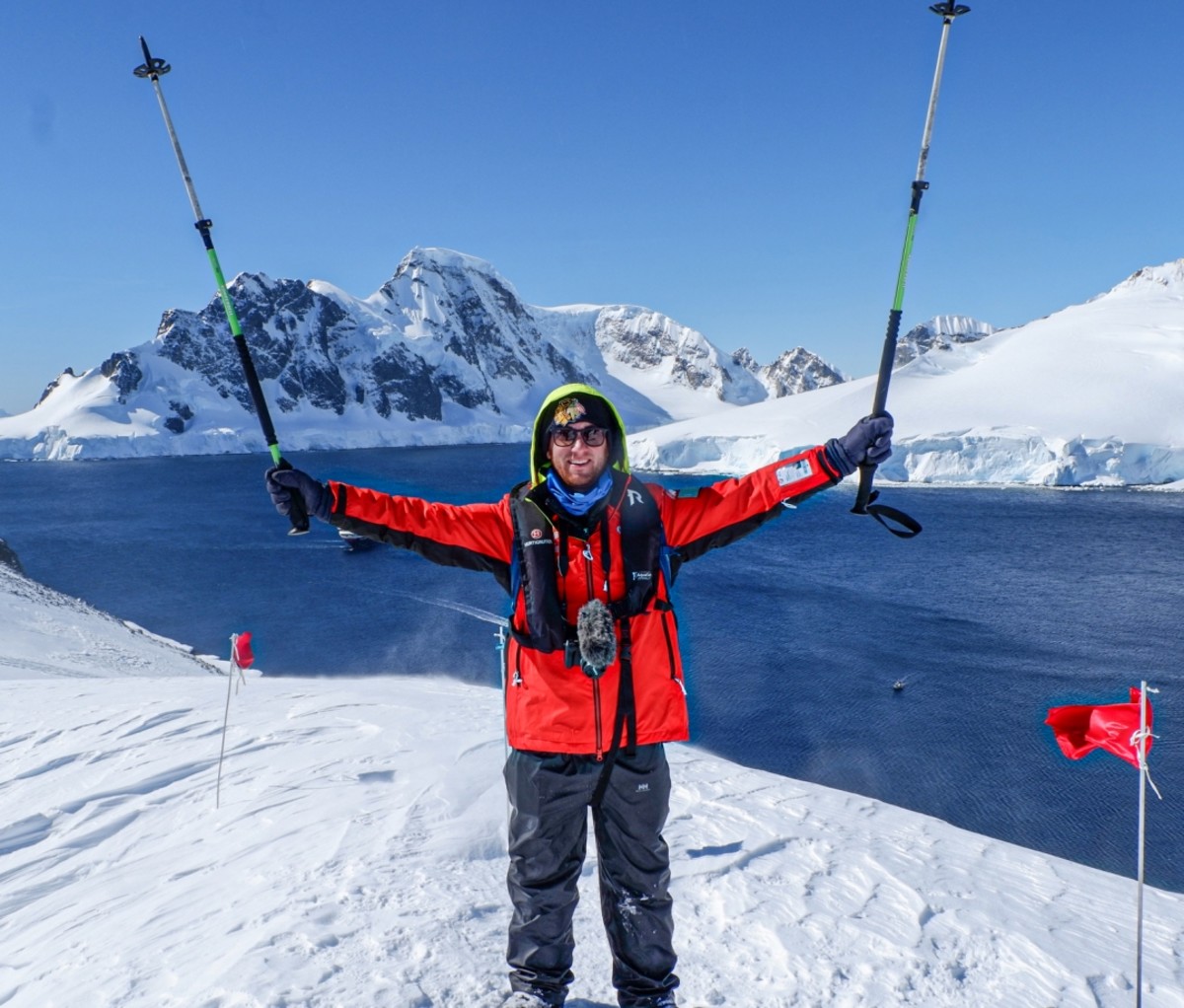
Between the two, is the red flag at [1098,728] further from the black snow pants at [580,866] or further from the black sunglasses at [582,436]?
the black sunglasses at [582,436]

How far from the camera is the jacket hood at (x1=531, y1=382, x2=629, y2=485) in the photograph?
3863 mm

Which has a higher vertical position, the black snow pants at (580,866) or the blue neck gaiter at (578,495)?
the blue neck gaiter at (578,495)

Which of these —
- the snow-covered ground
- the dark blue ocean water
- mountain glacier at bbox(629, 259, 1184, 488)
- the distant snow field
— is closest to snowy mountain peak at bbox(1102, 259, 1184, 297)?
the distant snow field

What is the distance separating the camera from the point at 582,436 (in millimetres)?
3832

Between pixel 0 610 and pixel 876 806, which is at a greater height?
pixel 876 806

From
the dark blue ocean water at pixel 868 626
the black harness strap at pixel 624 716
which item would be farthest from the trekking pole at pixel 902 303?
the dark blue ocean water at pixel 868 626

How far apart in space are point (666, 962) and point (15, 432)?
17882 cm

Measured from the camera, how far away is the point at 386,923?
452 centimetres

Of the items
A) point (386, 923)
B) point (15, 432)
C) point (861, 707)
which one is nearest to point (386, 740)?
point (386, 923)

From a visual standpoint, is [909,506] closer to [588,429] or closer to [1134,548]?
[1134,548]

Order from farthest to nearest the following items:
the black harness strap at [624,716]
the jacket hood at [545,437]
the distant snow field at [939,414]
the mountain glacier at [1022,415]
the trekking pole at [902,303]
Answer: the distant snow field at [939,414] < the mountain glacier at [1022,415] < the trekking pole at [902,303] < the jacket hood at [545,437] < the black harness strap at [624,716]

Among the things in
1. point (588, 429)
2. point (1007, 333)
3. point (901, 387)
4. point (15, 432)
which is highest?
point (1007, 333)

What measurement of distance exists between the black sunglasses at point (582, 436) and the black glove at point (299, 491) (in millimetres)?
1177

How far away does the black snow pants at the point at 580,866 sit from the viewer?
3.61 metres
